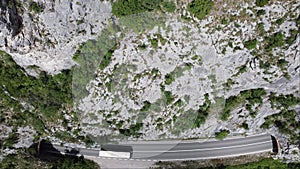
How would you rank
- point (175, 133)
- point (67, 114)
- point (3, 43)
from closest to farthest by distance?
point (3, 43) < point (67, 114) < point (175, 133)

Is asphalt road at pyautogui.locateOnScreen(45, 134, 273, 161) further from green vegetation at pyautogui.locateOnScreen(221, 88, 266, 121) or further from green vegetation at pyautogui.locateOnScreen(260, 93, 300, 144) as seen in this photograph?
green vegetation at pyautogui.locateOnScreen(221, 88, 266, 121)

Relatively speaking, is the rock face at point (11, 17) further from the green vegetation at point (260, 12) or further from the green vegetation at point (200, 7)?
the green vegetation at point (260, 12)

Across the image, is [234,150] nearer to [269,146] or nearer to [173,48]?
[269,146]

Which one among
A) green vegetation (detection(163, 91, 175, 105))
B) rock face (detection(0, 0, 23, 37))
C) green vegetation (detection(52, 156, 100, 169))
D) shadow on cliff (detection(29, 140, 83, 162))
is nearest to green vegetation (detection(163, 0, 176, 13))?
green vegetation (detection(163, 91, 175, 105))

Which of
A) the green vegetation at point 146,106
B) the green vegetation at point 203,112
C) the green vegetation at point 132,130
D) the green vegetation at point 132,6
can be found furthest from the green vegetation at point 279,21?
the green vegetation at point 132,130

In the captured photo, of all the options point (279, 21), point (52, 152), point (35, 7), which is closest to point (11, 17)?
point (35, 7)

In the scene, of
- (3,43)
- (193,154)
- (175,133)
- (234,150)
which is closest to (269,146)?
(234,150)
